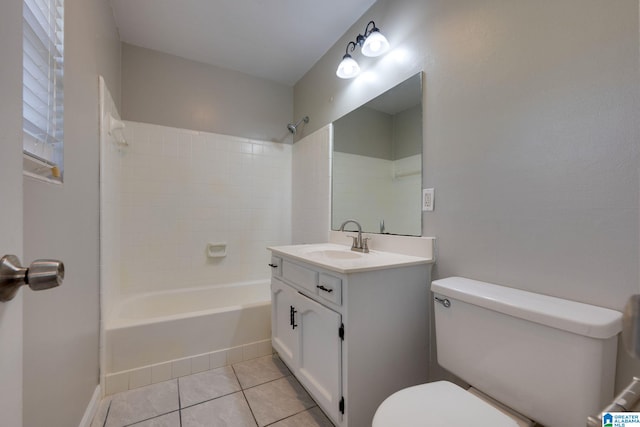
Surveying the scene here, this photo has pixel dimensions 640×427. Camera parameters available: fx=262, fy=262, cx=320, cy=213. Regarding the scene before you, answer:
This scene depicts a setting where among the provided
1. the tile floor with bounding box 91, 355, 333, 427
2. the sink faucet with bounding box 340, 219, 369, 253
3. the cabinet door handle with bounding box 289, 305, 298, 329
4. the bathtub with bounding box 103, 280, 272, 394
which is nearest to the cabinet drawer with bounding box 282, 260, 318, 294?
the cabinet door handle with bounding box 289, 305, 298, 329

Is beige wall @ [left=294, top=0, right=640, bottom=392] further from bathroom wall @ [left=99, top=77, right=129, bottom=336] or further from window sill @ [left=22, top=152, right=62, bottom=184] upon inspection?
bathroom wall @ [left=99, top=77, right=129, bottom=336]

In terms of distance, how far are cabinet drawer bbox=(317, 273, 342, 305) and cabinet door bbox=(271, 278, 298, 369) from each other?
308 millimetres

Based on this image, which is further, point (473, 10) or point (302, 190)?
point (302, 190)

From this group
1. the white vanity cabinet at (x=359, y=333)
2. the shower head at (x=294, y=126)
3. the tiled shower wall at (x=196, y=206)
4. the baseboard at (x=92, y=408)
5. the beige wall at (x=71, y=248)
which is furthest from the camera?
the shower head at (x=294, y=126)

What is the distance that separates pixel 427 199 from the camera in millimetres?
1353

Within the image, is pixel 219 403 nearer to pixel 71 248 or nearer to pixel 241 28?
pixel 71 248

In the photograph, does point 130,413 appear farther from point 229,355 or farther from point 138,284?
point 138,284

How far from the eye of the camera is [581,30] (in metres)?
0.86

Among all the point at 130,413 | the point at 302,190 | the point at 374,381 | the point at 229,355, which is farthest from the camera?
the point at 302,190

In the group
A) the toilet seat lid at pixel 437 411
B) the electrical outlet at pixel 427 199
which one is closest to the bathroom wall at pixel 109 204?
the toilet seat lid at pixel 437 411

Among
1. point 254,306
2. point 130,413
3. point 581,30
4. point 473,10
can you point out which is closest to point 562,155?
point 581,30

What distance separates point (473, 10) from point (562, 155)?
30.1 inches

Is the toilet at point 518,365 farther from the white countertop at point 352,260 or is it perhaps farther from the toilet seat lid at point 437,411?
the white countertop at point 352,260

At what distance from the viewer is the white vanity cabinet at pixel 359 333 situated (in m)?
1.10
